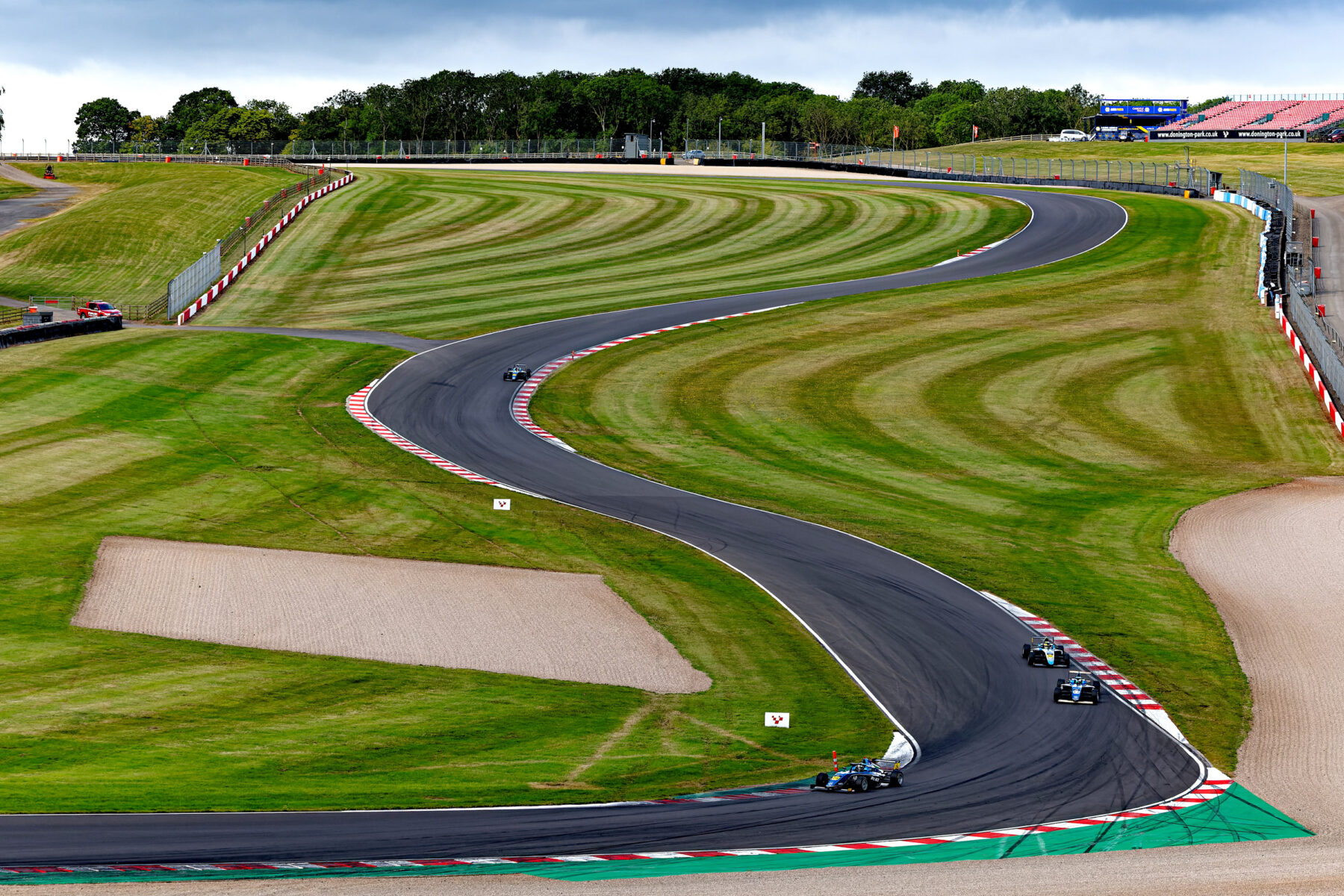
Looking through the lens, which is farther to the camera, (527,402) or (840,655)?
(527,402)

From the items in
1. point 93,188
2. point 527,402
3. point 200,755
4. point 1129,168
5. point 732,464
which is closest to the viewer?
point 200,755

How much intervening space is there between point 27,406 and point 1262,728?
3876 centimetres

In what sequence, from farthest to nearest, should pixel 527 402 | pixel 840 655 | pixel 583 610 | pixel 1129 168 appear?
pixel 1129 168 < pixel 527 402 < pixel 583 610 < pixel 840 655

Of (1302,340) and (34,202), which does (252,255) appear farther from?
(1302,340)

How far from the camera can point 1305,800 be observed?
70.0 feet

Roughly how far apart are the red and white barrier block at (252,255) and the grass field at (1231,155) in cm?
6917

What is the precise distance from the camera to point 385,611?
2900 centimetres

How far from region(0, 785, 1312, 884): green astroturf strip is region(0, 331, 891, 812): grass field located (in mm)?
2122

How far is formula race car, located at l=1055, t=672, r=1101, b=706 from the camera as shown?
25.2 m

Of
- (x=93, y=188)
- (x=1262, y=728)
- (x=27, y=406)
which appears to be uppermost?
(x=93, y=188)

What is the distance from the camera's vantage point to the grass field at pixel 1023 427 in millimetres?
32250

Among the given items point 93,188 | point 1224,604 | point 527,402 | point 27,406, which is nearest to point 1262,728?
point 1224,604

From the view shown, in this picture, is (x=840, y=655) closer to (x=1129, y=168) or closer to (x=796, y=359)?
(x=796, y=359)

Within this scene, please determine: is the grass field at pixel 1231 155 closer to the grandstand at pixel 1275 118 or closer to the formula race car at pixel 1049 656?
the grandstand at pixel 1275 118
